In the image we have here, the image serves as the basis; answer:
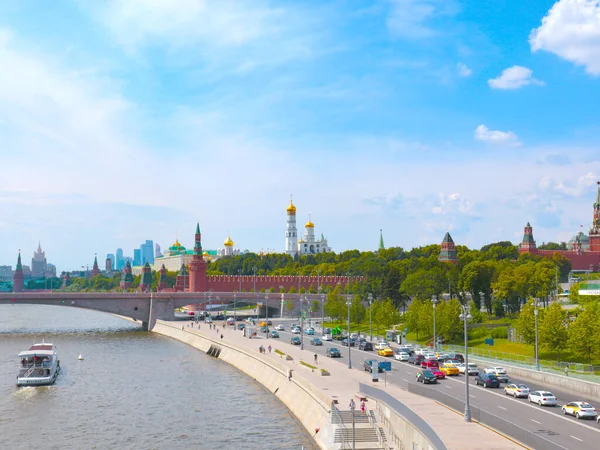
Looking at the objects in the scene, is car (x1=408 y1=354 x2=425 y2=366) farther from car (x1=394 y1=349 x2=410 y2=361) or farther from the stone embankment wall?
the stone embankment wall

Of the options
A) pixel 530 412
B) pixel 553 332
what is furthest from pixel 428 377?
pixel 553 332

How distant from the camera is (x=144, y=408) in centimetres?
4656

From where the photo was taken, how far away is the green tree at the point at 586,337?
46.9 metres

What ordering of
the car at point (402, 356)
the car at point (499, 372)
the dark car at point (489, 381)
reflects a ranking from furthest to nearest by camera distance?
the car at point (402, 356), the car at point (499, 372), the dark car at point (489, 381)

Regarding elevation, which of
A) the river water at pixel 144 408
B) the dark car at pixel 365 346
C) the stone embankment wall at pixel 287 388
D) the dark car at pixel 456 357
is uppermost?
the dark car at pixel 456 357

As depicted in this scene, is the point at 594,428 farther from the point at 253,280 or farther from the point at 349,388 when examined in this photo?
the point at 253,280

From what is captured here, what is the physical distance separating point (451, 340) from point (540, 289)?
25.4 m

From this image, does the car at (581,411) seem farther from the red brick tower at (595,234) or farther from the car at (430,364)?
the red brick tower at (595,234)

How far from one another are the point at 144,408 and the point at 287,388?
33.1 ft

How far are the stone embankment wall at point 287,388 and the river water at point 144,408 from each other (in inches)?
26.4

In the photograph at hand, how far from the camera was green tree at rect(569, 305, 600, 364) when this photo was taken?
154 feet

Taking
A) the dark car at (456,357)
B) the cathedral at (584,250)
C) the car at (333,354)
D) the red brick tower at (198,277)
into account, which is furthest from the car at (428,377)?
the cathedral at (584,250)

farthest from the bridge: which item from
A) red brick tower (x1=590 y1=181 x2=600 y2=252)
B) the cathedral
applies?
red brick tower (x1=590 y1=181 x2=600 y2=252)

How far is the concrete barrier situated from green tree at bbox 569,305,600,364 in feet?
15.6
